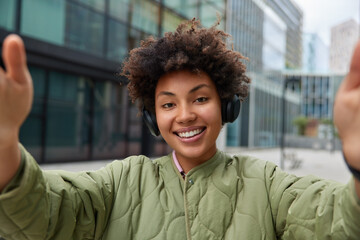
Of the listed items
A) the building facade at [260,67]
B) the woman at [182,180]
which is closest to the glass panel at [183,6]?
the building facade at [260,67]

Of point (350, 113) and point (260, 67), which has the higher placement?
point (260, 67)

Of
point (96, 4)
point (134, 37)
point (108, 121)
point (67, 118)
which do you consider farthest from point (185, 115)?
point (134, 37)

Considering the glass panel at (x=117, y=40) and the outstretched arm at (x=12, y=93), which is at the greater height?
the glass panel at (x=117, y=40)

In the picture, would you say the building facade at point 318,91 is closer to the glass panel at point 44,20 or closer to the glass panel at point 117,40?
the glass panel at point 117,40

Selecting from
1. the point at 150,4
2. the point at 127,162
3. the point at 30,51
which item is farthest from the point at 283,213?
the point at 150,4

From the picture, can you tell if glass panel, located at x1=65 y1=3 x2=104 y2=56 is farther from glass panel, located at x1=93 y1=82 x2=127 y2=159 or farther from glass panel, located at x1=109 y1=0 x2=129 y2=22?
glass panel, located at x1=93 y1=82 x2=127 y2=159

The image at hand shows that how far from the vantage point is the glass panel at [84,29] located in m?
10.3

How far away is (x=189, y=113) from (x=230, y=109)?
0.28 m

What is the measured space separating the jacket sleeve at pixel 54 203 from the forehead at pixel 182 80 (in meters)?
0.50

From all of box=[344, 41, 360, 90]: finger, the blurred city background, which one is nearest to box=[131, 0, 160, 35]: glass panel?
the blurred city background

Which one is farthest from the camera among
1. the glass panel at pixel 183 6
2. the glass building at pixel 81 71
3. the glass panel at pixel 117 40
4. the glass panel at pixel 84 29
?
the glass panel at pixel 183 6

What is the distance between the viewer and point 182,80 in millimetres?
1614

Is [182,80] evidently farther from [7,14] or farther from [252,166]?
[7,14]

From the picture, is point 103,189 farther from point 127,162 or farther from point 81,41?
point 81,41
